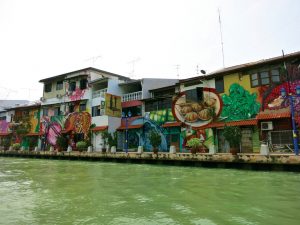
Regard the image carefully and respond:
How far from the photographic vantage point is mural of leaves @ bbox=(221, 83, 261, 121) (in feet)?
69.1

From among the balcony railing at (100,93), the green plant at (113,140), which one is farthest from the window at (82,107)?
the green plant at (113,140)

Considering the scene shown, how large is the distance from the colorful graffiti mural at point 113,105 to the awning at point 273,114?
15.8 meters

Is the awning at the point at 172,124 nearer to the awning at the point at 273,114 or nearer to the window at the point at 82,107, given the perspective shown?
the awning at the point at 273,114

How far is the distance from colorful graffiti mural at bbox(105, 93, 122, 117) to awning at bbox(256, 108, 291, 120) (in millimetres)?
15844

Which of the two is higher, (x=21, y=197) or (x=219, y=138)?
(x=219, y=138)

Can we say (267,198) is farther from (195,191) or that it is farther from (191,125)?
(191,125)

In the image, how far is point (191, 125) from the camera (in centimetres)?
2488

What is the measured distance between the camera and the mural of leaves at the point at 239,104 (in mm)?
21048

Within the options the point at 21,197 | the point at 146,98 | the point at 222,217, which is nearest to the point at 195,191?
the point at 222,217

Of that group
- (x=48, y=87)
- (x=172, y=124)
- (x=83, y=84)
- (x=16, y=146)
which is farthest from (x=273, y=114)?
(x=16, y=146)

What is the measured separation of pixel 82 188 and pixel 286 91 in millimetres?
15698

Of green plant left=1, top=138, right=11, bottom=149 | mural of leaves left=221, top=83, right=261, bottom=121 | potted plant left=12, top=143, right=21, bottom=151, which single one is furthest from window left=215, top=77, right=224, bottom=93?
green plant left=1, top=138, right=11, bottom=149

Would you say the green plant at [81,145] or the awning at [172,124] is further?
the green plant at [81,145]

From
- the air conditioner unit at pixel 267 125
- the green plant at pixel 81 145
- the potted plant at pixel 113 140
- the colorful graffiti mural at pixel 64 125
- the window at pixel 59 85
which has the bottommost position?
the green plant at pixel 81 145
